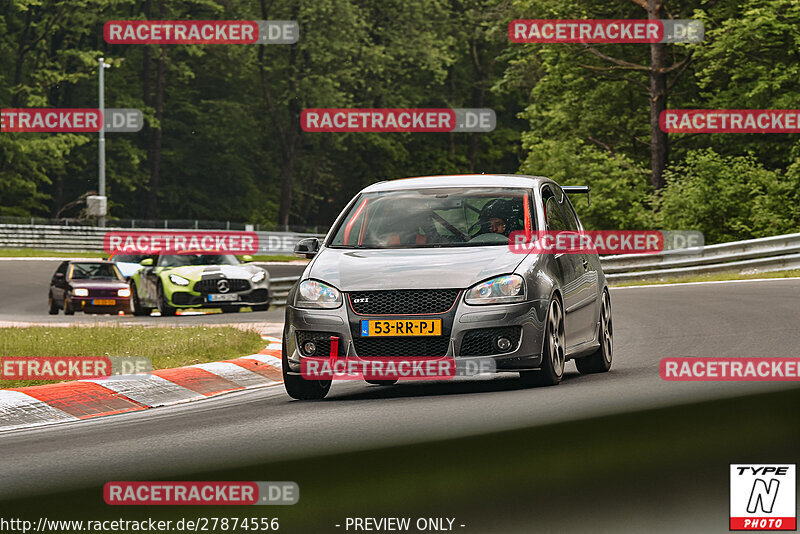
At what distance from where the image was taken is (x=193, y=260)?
28.2 meters

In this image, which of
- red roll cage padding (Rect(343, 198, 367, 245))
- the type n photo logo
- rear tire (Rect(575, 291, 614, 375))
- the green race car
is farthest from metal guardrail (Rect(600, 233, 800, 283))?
the type n photo logo

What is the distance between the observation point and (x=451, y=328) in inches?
406

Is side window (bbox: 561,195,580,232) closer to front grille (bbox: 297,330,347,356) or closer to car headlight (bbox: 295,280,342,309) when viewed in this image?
car headlight (bbox: 295,280,342,309)

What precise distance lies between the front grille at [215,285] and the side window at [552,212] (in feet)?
50.5

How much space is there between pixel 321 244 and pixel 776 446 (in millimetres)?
5149

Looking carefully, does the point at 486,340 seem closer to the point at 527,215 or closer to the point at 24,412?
the point at 527,215

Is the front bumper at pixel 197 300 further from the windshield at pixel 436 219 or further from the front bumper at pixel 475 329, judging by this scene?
the front bumper at pixel 475 329

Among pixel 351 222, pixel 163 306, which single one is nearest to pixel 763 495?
pixel 351 222

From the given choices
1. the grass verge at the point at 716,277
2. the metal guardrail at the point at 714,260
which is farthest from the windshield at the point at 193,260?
the grass verge at the point at 716,277

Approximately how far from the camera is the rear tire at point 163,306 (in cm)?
2719

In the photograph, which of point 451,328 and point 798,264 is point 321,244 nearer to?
point 451,328

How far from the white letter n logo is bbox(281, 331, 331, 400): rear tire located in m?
4.85

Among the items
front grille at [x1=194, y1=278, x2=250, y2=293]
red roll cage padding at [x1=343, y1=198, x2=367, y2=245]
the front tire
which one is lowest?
the front tire

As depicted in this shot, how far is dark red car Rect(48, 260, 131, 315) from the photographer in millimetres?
30859
